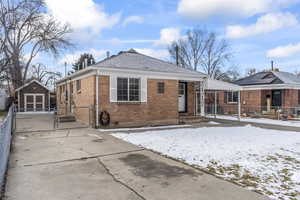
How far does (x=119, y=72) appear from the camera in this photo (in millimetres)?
10812

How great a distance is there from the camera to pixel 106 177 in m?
4.02

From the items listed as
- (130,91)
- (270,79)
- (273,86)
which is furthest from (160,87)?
(270,79)

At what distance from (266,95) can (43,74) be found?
131 feet

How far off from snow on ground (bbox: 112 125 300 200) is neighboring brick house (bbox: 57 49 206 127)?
3.02 meters

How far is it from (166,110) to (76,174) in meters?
8.55

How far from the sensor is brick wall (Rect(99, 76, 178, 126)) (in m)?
10.6

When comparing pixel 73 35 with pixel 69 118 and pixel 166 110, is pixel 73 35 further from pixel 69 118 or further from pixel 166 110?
pixel 166 110

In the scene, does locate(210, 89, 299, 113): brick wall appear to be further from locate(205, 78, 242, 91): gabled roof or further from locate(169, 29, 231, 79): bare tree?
locate(169, 29, 231, 79): bare tree

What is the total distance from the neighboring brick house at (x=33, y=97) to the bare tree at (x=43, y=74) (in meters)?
16.2

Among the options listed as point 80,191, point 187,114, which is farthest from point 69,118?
point 80,191

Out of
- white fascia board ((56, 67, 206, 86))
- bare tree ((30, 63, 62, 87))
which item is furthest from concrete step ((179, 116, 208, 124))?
bare tree ((30, 63, 62, 87))

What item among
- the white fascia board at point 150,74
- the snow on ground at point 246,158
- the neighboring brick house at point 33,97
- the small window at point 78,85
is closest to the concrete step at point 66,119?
the small window at point 78,85

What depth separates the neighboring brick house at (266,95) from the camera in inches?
720

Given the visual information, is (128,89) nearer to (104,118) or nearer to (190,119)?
(104,118)
